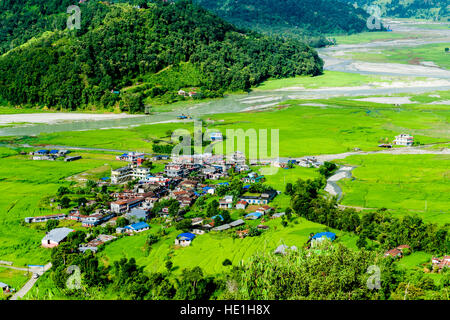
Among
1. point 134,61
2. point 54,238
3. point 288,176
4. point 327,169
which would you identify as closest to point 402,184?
point 327,169

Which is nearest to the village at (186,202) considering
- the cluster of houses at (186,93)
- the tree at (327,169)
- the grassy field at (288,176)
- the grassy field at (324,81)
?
the grassy field at (288,176)

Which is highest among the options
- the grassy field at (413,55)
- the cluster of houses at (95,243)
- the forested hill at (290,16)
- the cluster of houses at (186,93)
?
the forested hill at (290,16)

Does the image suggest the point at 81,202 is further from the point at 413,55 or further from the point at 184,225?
the point at 413,55

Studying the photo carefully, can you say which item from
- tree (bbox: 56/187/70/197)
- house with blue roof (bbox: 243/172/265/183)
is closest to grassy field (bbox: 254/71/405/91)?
house with blue roof (bbox: 243/172/265/183)

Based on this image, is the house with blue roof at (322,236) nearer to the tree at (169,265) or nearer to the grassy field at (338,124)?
the tree at (169,265)

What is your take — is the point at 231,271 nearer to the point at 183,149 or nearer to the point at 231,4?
the point at 183,149
